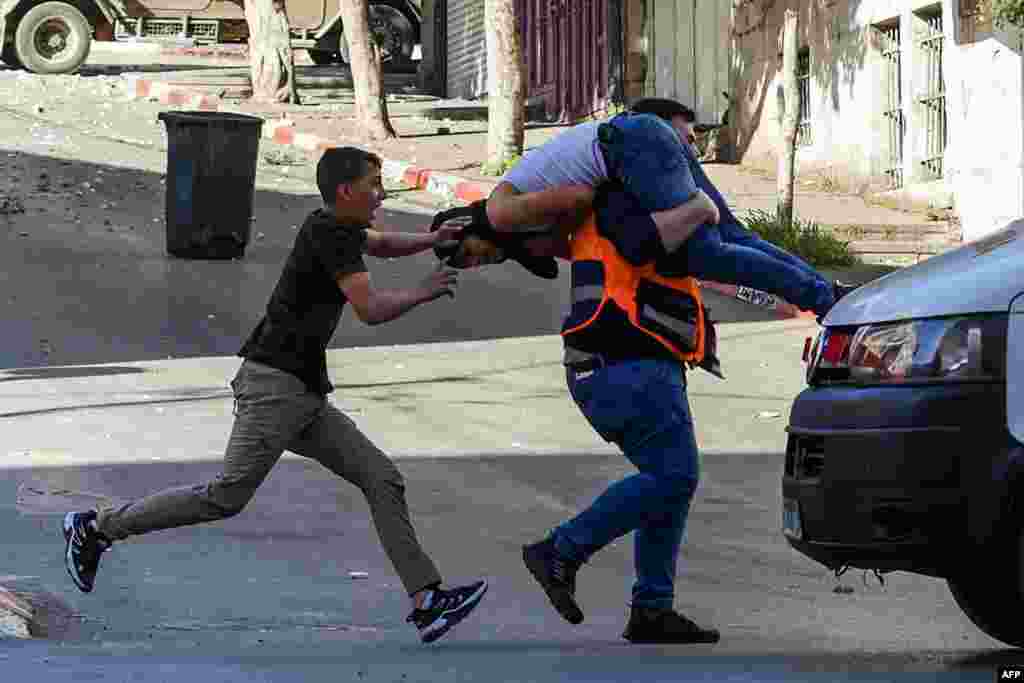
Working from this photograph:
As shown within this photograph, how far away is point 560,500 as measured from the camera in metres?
10.4

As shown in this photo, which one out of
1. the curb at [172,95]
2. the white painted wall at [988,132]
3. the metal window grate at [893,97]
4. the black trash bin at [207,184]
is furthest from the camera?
the curb at [172,95]

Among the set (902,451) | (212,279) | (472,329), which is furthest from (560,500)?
(212,279)

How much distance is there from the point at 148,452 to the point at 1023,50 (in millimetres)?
11101

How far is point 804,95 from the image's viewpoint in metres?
26.6

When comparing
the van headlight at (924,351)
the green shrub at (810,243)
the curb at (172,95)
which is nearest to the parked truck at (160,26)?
the curb at (172,95)

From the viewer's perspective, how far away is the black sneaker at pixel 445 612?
7.04 m

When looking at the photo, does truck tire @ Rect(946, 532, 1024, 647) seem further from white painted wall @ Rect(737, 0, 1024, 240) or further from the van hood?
white painted wall @ Rect(737, 0, 1024, 240)

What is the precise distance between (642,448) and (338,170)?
134cm

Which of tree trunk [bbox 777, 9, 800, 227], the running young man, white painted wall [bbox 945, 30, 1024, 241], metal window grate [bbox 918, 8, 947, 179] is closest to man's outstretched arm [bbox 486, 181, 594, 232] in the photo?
the running young man

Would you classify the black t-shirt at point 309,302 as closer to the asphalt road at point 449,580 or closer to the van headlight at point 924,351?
the asphalt road at point 449,580

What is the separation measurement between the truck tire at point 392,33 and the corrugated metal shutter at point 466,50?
2.72ft

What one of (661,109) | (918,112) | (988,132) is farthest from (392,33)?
(661,109)

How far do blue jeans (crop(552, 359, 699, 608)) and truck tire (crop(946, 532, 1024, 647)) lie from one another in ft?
2.83

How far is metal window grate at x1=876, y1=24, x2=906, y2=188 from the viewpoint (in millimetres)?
23328
